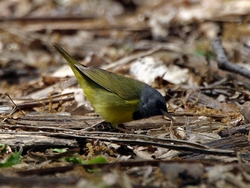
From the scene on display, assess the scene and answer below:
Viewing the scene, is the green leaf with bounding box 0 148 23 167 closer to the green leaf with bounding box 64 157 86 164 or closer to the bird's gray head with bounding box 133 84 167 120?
the green leaf with bounding box 64 157 86 164

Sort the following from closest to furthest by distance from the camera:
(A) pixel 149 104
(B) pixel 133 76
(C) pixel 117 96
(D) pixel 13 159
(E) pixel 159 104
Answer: (D) pixel 13 159 < (E) pixel 159 104 < (A) pixel 149 104 < (C) pixel 117 96 < (B) pixel 133 76

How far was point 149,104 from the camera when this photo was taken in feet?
18.6

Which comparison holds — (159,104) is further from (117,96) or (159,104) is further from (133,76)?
(133,76)

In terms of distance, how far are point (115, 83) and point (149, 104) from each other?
596mm

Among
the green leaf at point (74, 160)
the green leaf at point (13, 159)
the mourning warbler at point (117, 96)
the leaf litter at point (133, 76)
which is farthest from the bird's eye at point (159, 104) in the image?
the green leaf at point (13, 159)

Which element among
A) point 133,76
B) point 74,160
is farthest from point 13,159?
point 133,76

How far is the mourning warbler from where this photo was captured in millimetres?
5621

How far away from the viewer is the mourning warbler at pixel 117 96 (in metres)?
5.62

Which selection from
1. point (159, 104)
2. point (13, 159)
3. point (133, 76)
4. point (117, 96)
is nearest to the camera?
point (13, 159)

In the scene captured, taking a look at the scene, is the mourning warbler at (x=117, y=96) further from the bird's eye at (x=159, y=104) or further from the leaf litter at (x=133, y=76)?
the leaf litter at (x=133, y=76)

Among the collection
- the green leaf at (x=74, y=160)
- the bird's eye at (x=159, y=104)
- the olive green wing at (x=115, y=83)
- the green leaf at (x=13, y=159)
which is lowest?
the green leaf at (x=74, y=160)

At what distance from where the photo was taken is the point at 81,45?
9.70 m

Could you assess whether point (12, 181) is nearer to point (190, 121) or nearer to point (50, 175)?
point (50, 175)

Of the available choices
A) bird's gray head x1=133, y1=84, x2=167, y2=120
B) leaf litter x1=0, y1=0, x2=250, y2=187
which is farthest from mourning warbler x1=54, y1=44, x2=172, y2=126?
leaf litter x1=0, y1=0, x2=250, y2=187
